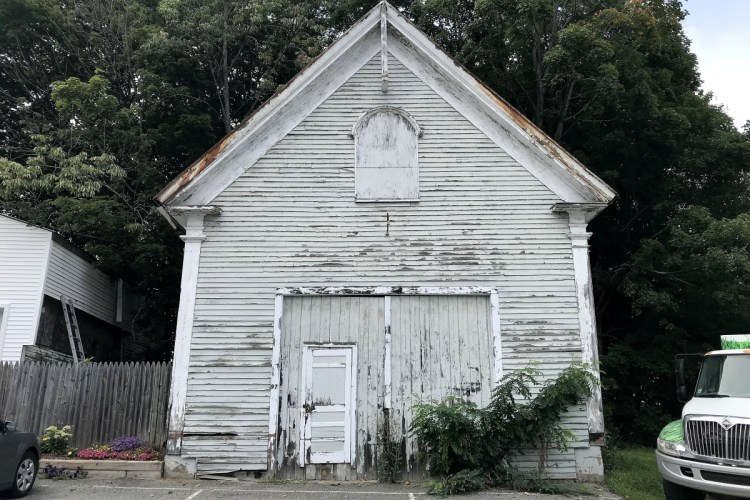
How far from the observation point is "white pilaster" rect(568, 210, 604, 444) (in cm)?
993

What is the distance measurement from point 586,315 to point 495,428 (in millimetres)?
2669

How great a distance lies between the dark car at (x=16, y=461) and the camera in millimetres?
7957

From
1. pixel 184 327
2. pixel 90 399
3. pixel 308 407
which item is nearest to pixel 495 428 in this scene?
pixel 308 407

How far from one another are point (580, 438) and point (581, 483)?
28.2 inches

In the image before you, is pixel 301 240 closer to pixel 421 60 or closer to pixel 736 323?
pixel 421 60

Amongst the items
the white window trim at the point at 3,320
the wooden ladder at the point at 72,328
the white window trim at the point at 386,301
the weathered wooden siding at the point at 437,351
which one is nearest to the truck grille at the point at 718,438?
the white window trim at the point at 386,301

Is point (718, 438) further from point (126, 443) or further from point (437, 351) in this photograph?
point (126, 443)

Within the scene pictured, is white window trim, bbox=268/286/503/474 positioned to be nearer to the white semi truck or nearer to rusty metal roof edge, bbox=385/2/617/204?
rusty metal roof edge, bbox=385/2/617/204

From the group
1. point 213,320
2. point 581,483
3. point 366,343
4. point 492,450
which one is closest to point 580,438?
point 581,483

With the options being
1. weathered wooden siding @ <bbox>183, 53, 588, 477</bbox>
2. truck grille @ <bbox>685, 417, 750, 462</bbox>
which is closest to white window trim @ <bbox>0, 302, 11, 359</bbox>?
weathered wooden siding @ <bbox>183, 53, 588, 477</bbox>

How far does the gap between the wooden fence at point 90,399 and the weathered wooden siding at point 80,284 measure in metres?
3.80

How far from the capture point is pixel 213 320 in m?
10.3

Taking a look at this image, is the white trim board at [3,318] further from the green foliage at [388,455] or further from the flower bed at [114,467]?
the green foliage at [388,455]

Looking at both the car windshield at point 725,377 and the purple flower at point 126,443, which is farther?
the purple flower at point 126,443
